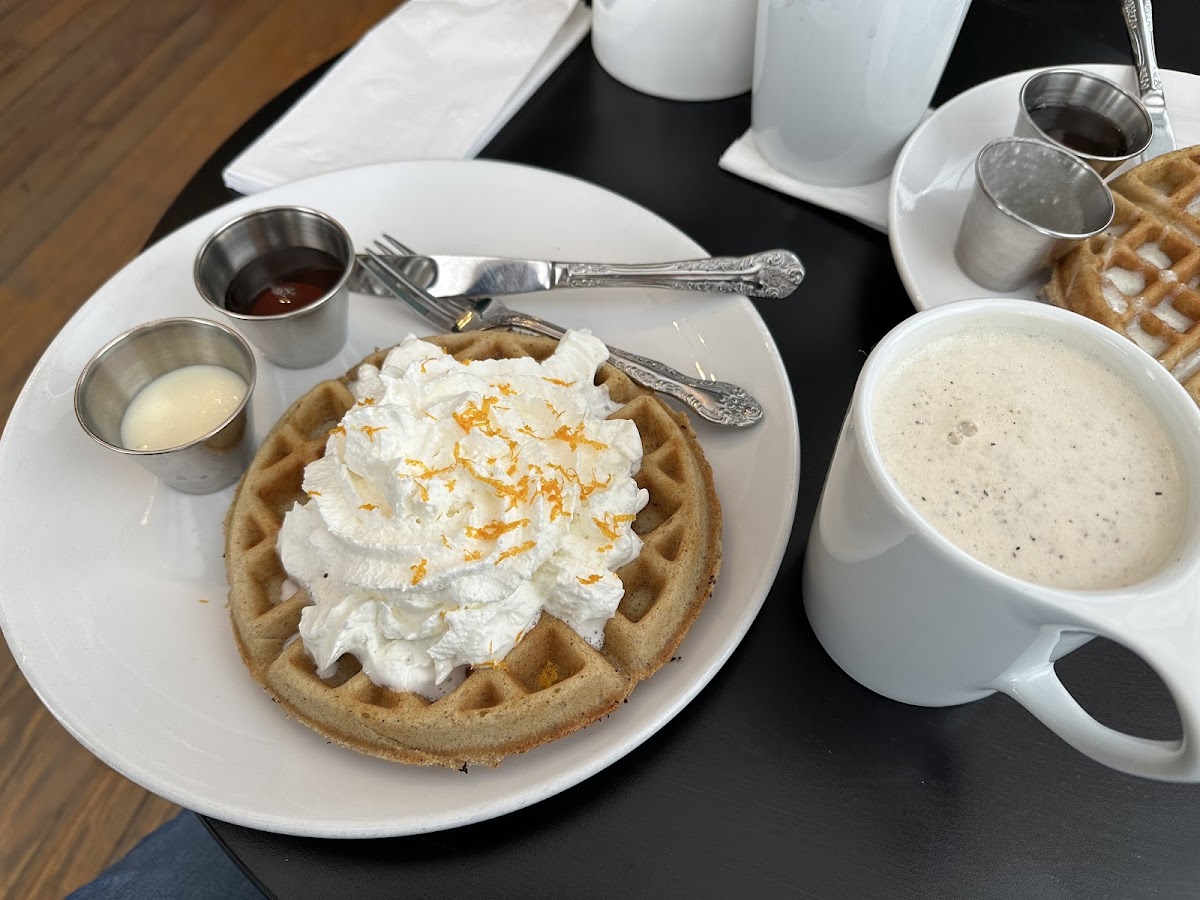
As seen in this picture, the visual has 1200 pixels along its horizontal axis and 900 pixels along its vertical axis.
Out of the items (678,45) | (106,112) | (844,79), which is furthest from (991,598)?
(106,112)

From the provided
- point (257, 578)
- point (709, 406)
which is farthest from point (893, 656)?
point (257, 578)

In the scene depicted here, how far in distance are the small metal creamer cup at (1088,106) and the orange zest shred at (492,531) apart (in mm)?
1100

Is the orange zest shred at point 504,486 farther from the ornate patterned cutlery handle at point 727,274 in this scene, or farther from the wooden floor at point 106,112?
the wooden floor at point 106,112

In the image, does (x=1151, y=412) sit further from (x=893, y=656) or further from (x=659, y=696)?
(x=659, y=696)

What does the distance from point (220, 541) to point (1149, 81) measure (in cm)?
175

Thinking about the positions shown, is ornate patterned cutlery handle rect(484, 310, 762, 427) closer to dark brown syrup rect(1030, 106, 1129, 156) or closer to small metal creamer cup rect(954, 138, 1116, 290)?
small metal creamer cup rect(954, 138, 1116, 290)

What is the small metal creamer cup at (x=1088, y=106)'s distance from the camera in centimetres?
144

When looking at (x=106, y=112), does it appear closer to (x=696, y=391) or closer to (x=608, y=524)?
(x=696, y=391)

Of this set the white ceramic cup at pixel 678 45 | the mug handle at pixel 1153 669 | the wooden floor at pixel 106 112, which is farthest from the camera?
the wooden floor at pixel 106 112

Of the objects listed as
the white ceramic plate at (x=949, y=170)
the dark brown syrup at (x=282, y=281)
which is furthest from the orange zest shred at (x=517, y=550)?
the white ceramic plate at (x=949, y=170)

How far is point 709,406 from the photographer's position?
125 cm

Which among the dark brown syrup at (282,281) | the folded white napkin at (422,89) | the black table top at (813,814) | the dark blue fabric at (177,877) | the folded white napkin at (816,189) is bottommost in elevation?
the dark blue fabric at (177,877)

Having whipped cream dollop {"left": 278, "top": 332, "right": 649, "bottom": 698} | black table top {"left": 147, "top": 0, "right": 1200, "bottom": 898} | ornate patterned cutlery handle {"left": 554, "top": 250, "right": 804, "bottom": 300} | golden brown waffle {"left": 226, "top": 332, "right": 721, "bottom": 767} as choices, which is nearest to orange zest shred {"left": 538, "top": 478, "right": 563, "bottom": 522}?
whipped cream dollop {"left": 278, "top": 332, "right": 649, "bottom": 698}

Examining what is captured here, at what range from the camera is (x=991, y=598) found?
0.76 metres
